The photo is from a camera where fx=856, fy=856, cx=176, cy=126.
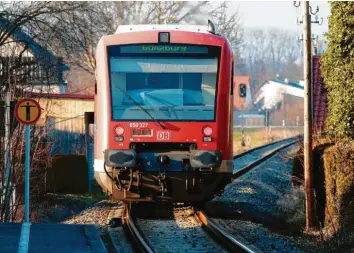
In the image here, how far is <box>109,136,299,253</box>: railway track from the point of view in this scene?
12.5 metres

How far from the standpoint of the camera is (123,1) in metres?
48.0

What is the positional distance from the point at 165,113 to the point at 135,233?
2320mm

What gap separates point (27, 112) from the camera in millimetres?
14641

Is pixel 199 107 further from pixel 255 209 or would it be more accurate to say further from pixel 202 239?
pixel 255 209

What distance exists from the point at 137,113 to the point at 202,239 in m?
2.57

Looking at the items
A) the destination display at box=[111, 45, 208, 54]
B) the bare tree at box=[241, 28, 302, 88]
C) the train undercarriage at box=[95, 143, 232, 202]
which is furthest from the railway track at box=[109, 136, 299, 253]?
the bare tree at box=[241, 28, 302, 88]

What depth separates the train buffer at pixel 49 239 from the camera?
32.1ft

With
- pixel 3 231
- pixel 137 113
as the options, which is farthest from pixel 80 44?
pixel 3 231

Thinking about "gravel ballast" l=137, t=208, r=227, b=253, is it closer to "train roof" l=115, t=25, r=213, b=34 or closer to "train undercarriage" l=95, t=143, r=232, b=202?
"train undercarriage" l=95, t=143, r=232, b=202

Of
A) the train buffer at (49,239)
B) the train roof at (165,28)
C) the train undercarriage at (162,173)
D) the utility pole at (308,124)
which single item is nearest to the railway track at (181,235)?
the train undercarriage at (162,173)

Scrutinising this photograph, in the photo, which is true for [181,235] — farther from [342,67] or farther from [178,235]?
[342,67]

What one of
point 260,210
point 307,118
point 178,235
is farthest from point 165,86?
point 260,210

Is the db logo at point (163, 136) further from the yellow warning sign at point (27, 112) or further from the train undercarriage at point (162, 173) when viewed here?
the yellow warning sign at point (27, 112)

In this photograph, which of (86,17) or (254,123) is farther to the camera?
(254,123)
